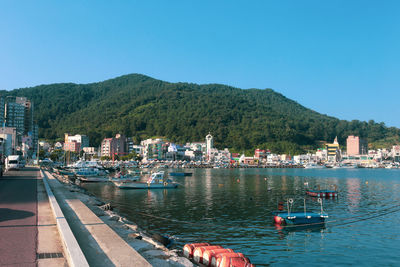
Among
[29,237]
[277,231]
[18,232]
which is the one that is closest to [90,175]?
[277,231]

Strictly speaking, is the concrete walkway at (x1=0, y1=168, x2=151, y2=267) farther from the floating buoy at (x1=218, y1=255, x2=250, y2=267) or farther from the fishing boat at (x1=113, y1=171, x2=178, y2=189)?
the fishing boat at (x1=113, y1=171, x2=178, y2=189)

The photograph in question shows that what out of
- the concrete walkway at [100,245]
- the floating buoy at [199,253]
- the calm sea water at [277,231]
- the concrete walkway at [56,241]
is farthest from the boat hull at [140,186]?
the floating buoy at [199,253]

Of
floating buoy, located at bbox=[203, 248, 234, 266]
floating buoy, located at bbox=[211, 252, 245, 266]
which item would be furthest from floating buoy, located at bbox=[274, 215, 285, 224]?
floating buoy, located at bbox=[211, 252, 245, 266]

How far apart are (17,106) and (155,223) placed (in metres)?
201

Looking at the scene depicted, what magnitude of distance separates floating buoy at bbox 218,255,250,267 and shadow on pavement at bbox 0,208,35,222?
11706 millimetres

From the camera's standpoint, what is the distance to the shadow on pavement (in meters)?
17.7

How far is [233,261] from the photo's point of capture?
13.6m

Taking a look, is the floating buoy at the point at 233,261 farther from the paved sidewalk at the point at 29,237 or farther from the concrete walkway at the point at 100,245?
the paved sidewalk at the point at 29,237

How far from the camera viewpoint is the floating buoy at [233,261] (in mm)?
13492

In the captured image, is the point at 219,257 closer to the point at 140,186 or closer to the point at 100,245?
the point at 100,245

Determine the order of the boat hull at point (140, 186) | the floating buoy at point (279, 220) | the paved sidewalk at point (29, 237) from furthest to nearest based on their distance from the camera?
the boat hull at point (140, 186) < the floating buoy at point (279, 220) < the paved sidewalk at point (29, 237)

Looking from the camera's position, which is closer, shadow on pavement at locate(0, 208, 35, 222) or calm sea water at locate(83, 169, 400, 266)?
shadow on pavement at locate(0, 208, 35, 222)

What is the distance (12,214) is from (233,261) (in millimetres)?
13319

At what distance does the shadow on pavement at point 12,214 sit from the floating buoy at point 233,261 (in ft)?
38.4
